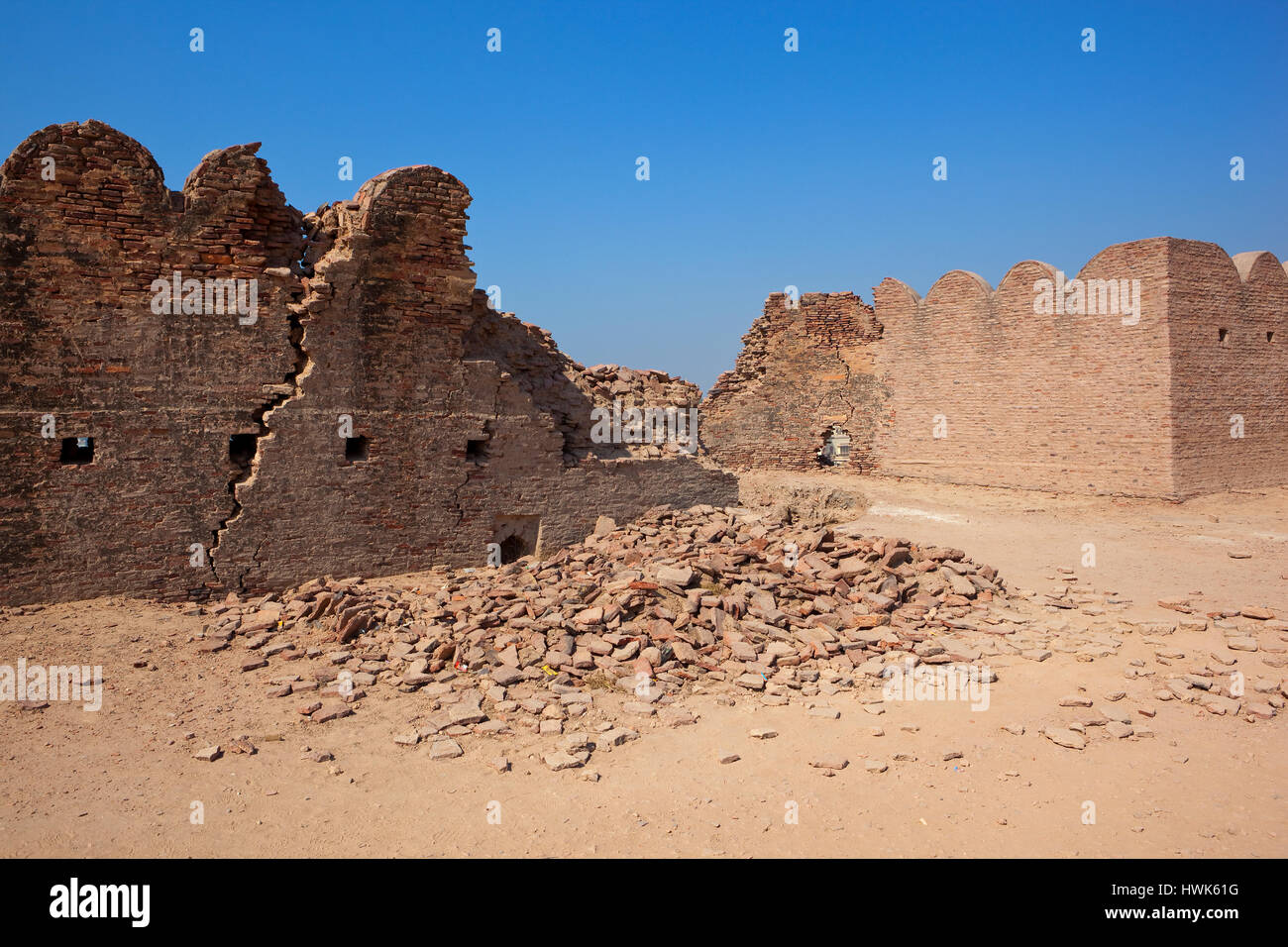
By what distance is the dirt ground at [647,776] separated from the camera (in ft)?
14.6

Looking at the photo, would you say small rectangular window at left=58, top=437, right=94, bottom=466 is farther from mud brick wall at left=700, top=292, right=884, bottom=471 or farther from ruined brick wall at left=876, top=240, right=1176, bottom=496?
ruined brick wall at left=876, top=240, right=1176, bottom=496

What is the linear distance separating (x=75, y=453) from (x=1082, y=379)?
15.4 m

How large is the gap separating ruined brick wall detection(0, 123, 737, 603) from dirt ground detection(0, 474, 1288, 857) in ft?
2.83

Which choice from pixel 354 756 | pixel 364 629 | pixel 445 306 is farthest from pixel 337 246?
pixel 354 756

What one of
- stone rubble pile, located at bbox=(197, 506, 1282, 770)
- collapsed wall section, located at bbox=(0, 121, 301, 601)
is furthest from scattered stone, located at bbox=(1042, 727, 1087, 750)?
collapsed wall section, located at bbox=(0, 121, 301, 601)

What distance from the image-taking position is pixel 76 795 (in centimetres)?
488

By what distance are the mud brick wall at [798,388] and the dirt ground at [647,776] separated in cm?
1164

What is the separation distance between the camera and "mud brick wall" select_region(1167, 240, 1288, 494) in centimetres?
1397

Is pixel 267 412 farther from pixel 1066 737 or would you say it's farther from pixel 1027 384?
pixel 1027 384

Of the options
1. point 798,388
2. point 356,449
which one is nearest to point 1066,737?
point 356,449

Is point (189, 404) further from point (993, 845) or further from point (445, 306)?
point (993, 845)

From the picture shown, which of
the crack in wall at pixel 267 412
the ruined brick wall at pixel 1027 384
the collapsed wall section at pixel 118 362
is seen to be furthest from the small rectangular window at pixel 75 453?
the ruined brick wall at pixel 1027 384

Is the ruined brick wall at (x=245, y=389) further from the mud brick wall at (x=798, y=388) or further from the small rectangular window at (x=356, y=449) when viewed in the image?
the mud brick wall at (x=798, y=388)

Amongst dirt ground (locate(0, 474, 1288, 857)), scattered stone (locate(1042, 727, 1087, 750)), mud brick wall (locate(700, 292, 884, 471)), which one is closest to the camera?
dirt ground (locate(0, 474, 1288, 857))
